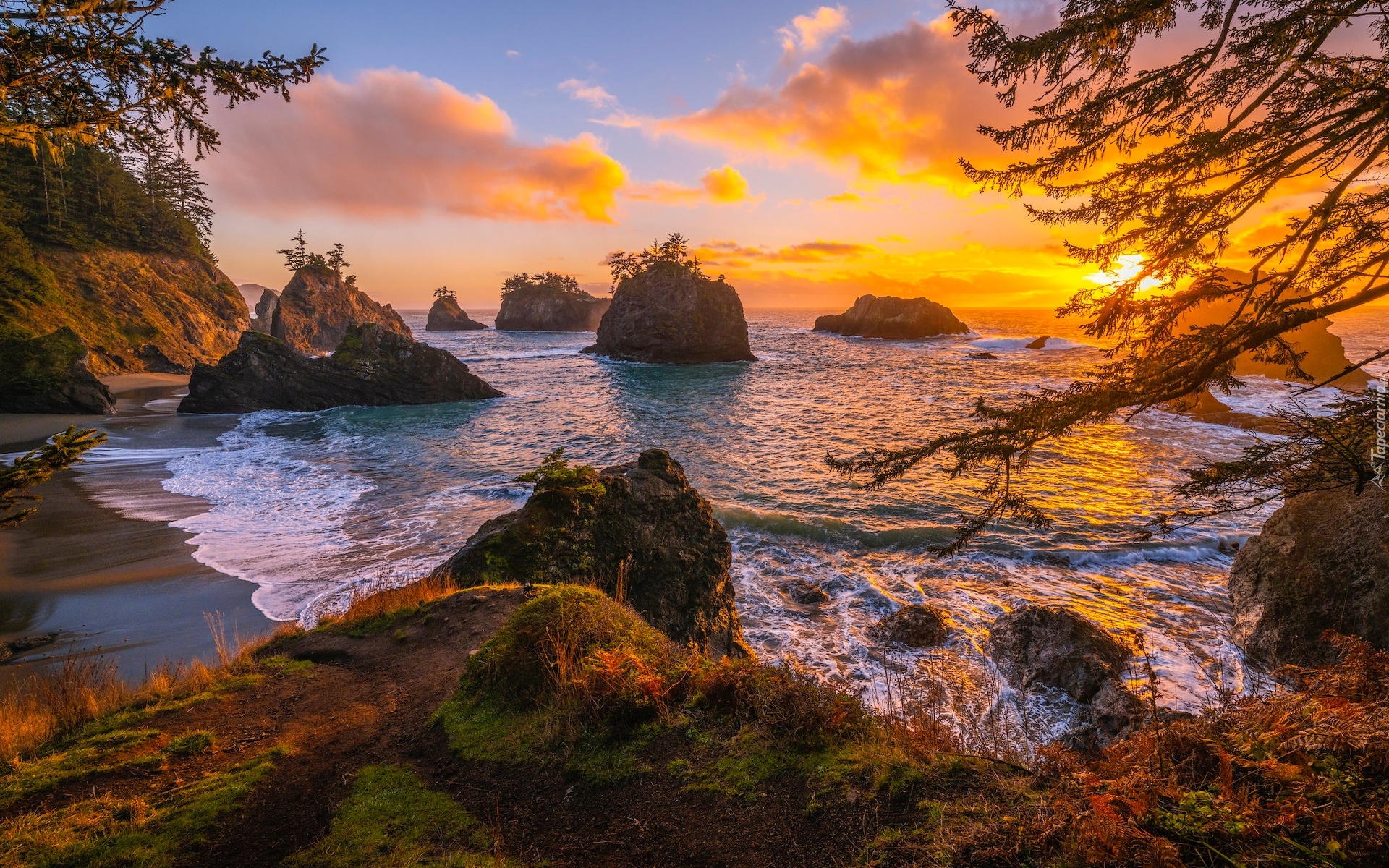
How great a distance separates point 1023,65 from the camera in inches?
224

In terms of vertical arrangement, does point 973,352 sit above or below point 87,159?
below

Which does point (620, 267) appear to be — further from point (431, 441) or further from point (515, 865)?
point (515, 865)

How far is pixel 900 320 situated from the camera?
9788cm

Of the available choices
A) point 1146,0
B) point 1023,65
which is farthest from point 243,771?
point 1146,0

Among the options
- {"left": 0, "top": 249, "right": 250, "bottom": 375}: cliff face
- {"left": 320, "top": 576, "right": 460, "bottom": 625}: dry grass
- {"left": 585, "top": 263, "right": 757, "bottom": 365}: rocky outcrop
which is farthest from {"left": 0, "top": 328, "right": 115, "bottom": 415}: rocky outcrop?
{"left": 585, "top": 263, "right": 757, "bottom": 365}: rocky outcrop

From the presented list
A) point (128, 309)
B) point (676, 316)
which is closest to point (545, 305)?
point (676, 316)

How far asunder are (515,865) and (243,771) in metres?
2.89

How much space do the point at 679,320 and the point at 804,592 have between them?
52506mm

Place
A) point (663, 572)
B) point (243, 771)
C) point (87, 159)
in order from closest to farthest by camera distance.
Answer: point (243, 771) → point (663, 572) → point (87, 159)

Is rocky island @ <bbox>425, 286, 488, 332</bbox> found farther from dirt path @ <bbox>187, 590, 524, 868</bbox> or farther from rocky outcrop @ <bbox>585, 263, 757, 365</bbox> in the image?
dirt path @ <bbox>187, 590, 524, 868</bbox>

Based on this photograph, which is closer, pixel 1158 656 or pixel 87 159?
pixel 1158 656

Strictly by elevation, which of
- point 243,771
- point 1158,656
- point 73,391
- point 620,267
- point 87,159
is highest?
point 87,159

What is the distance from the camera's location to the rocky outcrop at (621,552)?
9.31 m

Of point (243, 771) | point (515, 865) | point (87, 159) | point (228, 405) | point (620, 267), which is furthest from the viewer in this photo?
point (620, 267)
